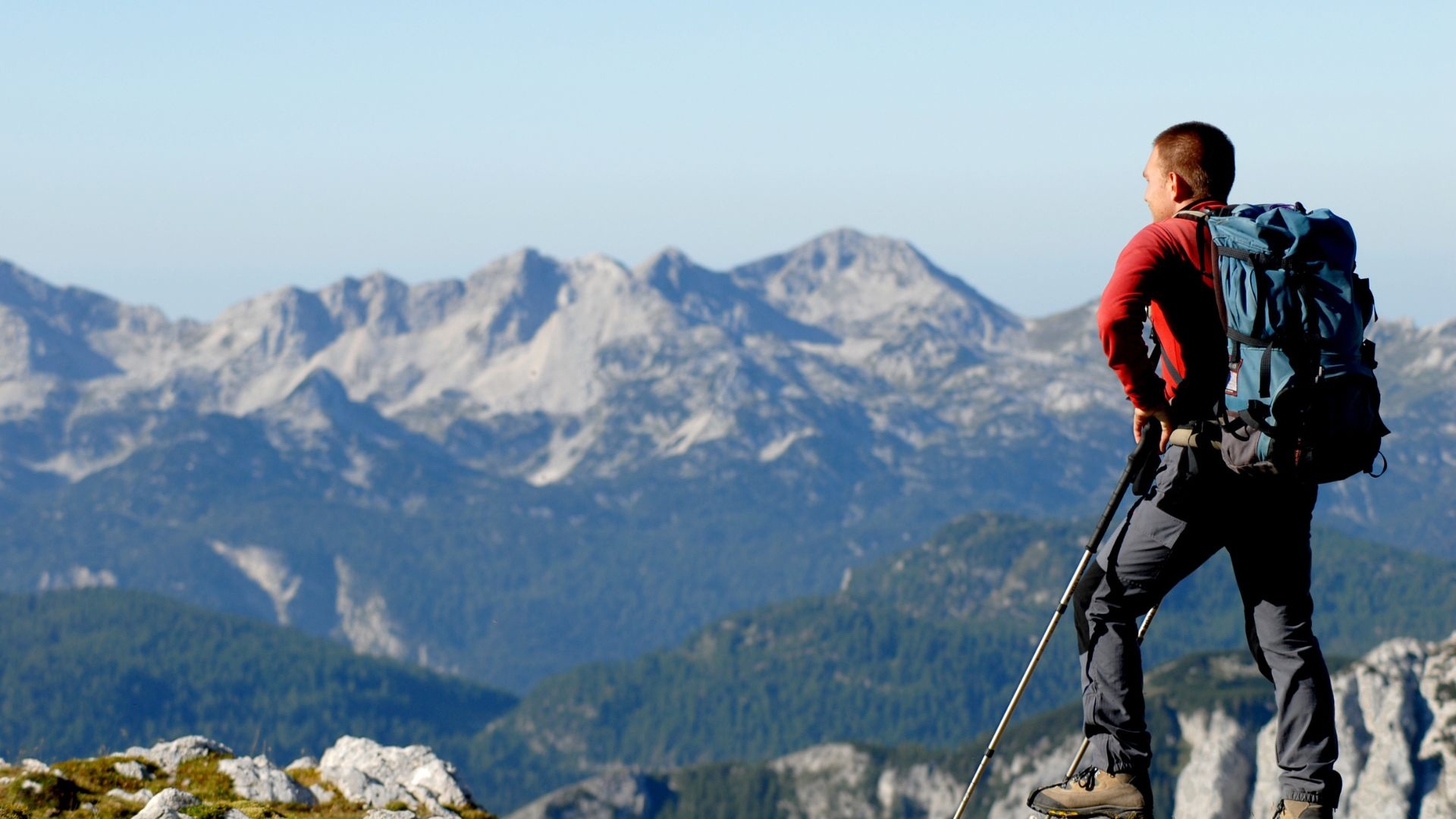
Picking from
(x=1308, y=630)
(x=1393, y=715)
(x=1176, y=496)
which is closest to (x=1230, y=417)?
(x=1176, y=496)

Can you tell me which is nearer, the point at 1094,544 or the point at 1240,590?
the point at 1240,590

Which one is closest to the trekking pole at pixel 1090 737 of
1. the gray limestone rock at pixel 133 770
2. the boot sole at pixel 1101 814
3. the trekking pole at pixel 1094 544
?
the boot sole at pixel 1101 814

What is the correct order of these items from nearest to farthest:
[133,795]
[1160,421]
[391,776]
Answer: [1160,421]
[133,795]
[391,776]

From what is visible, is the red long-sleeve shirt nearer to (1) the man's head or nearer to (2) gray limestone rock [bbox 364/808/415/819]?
(1) the man's head

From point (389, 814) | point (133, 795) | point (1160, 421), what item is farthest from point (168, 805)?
point (1160, 421)

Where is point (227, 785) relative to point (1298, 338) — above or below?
below

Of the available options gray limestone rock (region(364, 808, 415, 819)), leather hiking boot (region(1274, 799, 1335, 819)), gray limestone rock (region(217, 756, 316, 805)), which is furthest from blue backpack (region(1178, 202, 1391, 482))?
gray limestone rock (region(217, 756, 316, 805))

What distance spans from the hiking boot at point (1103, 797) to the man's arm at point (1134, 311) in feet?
12.8

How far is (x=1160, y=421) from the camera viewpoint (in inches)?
601

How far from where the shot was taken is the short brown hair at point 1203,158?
15.2 m

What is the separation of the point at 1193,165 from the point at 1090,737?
5.98 m

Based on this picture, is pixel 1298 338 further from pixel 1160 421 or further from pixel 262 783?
pixel 262 783

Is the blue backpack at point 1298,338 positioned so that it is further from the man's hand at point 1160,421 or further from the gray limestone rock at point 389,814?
the gray limestone rock at point 389,814

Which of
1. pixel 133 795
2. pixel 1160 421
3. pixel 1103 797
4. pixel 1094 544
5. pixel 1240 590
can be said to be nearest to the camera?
pixel 1160 421
